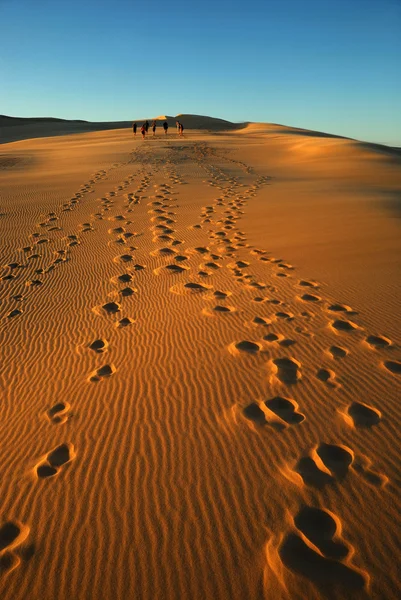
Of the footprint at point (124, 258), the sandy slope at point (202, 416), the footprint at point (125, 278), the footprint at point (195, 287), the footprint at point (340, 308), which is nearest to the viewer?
the sandy slope at point (202, 416)

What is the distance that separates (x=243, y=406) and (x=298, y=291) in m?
2.69

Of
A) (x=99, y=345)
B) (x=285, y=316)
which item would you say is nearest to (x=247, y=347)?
(x=285, y=316)

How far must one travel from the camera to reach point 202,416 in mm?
3363

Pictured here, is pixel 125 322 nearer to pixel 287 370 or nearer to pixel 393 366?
pixel 287 370

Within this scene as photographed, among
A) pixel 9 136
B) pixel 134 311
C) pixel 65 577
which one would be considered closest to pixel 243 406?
pixel 65 577

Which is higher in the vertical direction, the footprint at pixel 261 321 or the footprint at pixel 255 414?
the footprint at pixel 261 321

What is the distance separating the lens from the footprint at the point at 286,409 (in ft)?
10.6

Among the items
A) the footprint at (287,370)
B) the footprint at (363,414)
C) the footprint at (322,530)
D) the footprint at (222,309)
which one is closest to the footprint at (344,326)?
the footprint at (287,370)

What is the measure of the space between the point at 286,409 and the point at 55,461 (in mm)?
1805

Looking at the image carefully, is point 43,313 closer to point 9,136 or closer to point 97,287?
point 97,287

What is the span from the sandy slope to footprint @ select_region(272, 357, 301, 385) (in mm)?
19

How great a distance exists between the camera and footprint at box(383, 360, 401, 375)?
3799 millimetres

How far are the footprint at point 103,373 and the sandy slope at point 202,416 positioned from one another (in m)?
0.02

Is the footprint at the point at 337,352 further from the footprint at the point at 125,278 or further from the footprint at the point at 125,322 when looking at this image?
the footprint at the point at 125,278
